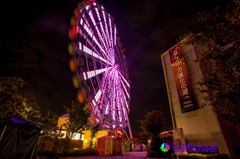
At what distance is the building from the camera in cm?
1089

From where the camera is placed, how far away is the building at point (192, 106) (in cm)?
1089

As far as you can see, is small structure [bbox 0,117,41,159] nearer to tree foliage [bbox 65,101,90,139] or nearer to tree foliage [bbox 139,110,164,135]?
tree foliage [bbox 65,101,90,139]

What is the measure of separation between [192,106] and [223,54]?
6996 millimetres

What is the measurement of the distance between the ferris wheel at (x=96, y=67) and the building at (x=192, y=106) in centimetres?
935

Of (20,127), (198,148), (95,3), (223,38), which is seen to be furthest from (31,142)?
(95,3)

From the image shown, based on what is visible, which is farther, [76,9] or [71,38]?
[76,9]

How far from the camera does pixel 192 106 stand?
42.5 ft

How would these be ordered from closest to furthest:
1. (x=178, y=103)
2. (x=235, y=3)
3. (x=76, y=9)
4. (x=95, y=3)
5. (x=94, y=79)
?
(x=235, y=3)
(x=178, y=103)
(x=76, y=9)
(x=94, y=79)
(x=95, y=3)

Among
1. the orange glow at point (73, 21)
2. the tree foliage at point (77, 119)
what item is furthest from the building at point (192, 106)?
the orange glow at point (73, 21)

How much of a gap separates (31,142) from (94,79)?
49.2 ft

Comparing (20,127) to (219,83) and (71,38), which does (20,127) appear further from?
(71,38)

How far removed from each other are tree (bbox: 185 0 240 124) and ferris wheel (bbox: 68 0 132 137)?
12.6 m

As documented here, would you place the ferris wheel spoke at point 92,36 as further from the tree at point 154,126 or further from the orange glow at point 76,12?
the tree at point 154,126

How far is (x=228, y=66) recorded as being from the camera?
6.57 meters
